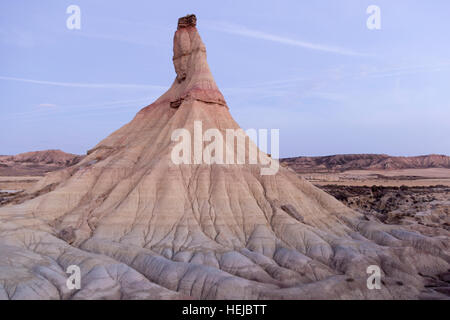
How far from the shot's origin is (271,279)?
24.5m

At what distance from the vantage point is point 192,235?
99.7 feet

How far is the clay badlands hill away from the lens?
74.2ft

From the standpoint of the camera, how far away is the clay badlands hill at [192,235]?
22609 millimetres
